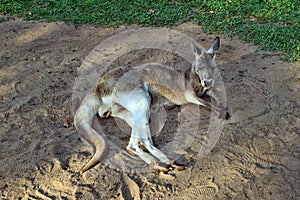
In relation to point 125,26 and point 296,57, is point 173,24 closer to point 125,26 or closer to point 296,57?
point 125,26

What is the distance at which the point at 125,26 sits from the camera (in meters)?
6.75

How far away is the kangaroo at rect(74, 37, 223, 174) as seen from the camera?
410 centimetres

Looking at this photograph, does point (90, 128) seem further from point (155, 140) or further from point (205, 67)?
point (205, 67)

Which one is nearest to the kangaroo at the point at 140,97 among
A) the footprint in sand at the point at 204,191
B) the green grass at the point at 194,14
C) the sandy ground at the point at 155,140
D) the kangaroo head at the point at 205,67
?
the kangaroo head at the point at 205,67

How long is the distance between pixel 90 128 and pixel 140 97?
66 centimetres

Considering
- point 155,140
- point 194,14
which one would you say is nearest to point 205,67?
point 155,140

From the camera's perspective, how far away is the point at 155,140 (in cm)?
433

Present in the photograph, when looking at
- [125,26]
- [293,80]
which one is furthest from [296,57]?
[125,26]

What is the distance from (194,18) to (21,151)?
392 cm

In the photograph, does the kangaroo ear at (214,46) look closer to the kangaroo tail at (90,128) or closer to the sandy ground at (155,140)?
the sandy ground at (155,140)

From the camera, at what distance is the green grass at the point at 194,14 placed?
6262mm

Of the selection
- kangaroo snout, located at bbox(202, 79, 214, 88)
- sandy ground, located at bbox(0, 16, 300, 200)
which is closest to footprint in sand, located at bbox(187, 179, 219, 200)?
sandy ground, located at bbox(0, 16, 300, 200)

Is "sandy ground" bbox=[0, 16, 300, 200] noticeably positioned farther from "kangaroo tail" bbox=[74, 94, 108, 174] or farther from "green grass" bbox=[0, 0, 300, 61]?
"green grass" bbox=[0, 0, 300, 61]

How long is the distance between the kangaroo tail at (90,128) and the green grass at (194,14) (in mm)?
2626
